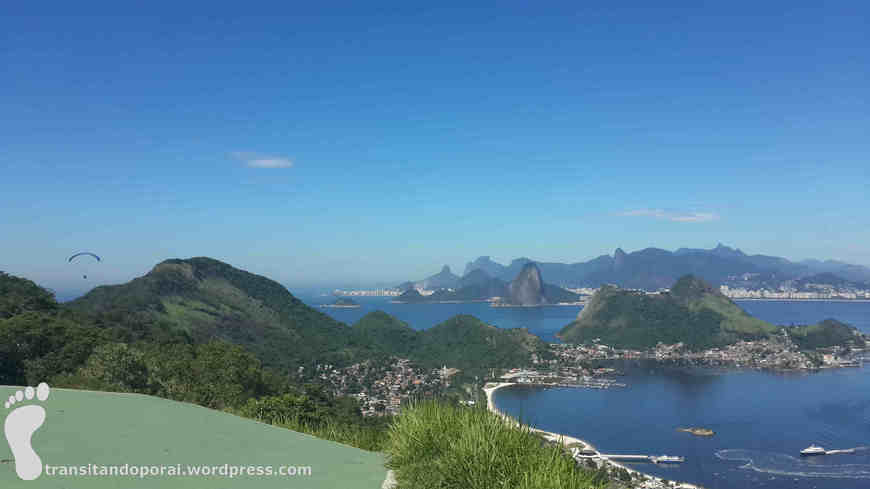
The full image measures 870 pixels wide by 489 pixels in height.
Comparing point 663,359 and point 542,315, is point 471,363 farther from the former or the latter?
point 542,315

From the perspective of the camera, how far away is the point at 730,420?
59250 millimetres

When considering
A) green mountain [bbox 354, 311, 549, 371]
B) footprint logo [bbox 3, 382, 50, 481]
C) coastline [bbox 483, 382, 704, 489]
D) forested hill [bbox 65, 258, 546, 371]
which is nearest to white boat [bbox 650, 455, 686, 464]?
coastline [bbox 483, 382, 704, 489]

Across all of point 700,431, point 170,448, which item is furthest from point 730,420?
point 170,448

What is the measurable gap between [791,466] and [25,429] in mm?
54753

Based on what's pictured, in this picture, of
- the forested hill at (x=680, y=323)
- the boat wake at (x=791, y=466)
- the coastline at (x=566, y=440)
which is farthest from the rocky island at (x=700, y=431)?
the forested hill at (x=680, y=323)

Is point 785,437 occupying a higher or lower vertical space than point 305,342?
lower

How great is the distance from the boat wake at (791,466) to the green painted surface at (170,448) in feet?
162

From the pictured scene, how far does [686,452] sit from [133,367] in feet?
160

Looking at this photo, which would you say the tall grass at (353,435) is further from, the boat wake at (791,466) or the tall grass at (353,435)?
the boat wake at (791,466)

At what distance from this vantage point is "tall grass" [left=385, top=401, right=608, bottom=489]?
3201 millimetres

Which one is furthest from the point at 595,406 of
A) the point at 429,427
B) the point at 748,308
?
the point at 748,308

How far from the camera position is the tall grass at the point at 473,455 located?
126 inches

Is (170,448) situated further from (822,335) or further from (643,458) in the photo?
(822,335)

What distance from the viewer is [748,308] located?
19225 cm
